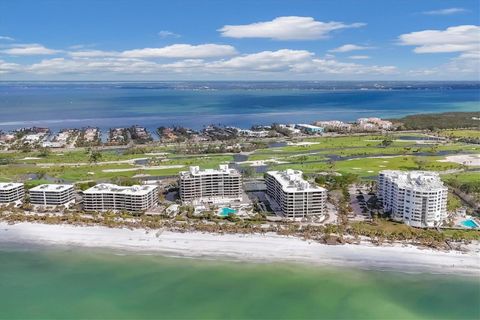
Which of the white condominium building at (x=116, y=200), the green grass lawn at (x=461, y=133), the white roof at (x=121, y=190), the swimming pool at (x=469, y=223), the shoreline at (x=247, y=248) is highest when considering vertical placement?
the green grass lawn at (x=461, y=133)

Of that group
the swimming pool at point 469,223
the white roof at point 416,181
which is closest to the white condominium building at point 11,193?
the white roof at point 416,181

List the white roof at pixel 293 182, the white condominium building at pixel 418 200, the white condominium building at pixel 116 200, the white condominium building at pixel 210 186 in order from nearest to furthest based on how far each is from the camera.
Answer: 1. the white condominium building at pixel 418 200
2. the white roof at pixel 293 182
3. the white condominium building at pixel 116 200
4. the white condominium building at pixel 210 186

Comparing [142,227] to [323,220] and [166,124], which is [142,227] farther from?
[166,124]

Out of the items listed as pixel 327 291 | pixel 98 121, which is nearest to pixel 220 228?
pixel 327 291

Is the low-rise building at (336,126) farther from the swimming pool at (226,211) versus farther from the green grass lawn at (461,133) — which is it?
the swimming pool at (226,211)

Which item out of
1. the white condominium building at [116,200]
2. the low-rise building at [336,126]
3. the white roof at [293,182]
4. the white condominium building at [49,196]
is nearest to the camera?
the white roof at [293,182]

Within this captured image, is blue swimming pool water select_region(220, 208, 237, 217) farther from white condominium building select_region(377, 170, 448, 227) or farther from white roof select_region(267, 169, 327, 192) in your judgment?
white condominium building select_region(377, 170, 448, 227)
